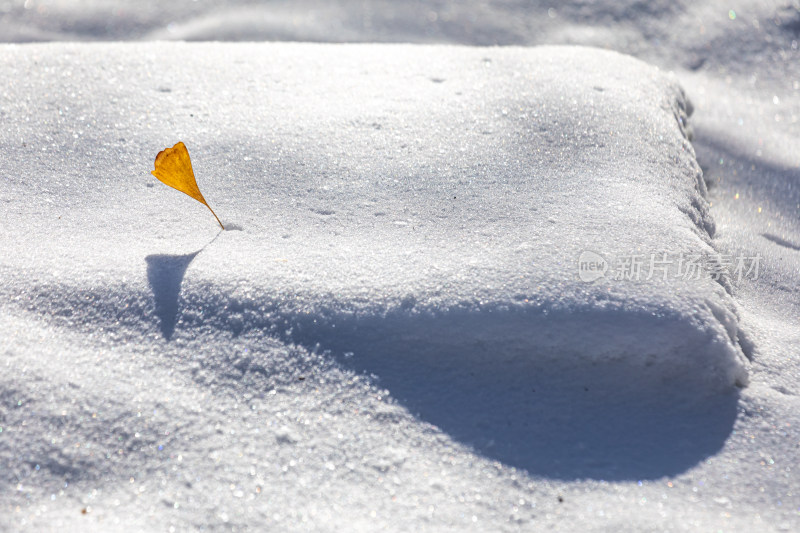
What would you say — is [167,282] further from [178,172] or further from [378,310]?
[378,310]

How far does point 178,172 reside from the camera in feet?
3.96

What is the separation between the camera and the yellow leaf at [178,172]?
3.92ft

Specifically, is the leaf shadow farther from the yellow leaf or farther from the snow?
the yellow leaf

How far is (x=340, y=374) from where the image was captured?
967 mm

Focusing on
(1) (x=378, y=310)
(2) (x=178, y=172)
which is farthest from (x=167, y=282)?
(1) (x=378, y=310)

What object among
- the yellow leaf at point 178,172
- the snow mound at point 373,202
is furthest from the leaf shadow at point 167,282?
the yellow leaf at point 178,172

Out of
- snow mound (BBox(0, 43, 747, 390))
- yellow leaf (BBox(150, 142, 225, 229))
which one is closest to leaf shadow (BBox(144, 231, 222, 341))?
snow mound (BBox(0, 43, 747, 390))

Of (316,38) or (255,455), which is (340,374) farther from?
(316,38)

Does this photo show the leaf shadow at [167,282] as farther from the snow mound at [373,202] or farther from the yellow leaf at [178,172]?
the yellow leaf at [178,172]

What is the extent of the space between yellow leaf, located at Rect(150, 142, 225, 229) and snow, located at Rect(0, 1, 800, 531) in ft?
0.18

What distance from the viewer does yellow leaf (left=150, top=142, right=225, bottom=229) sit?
3.92 feet

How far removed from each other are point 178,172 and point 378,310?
0.53 m

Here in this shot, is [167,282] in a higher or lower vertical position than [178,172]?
lower

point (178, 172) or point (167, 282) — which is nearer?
point (167, 282)
